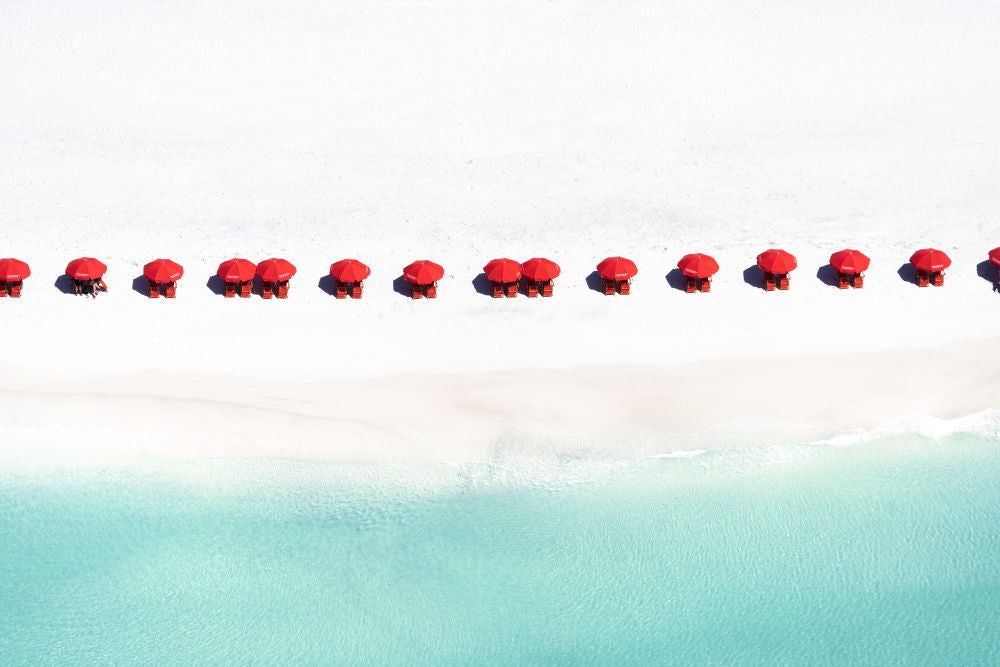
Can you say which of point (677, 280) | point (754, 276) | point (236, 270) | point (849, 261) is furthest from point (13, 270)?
point (849, 261)

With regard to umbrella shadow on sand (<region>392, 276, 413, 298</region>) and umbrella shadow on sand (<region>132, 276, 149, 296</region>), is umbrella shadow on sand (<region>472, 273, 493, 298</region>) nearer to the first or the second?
umbrella shadow on sand (<region>392, 276, 413, 298</region>)

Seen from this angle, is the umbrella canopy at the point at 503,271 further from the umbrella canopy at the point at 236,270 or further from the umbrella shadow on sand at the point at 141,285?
the umbrella shadow on sand at the point at 141,285

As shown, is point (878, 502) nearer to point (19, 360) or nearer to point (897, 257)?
point (897, 257)

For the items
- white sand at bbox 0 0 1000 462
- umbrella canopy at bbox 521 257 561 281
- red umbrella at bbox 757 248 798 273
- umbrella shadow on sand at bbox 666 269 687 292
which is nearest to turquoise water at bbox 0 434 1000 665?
white sand at bbox 0 0 1000 462

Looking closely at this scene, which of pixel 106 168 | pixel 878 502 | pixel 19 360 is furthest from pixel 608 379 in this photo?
pixel 106 168

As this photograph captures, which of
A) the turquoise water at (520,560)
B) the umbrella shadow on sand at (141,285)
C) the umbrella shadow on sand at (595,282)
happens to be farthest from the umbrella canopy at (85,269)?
the umbrella shadow on sand at (595,282)
